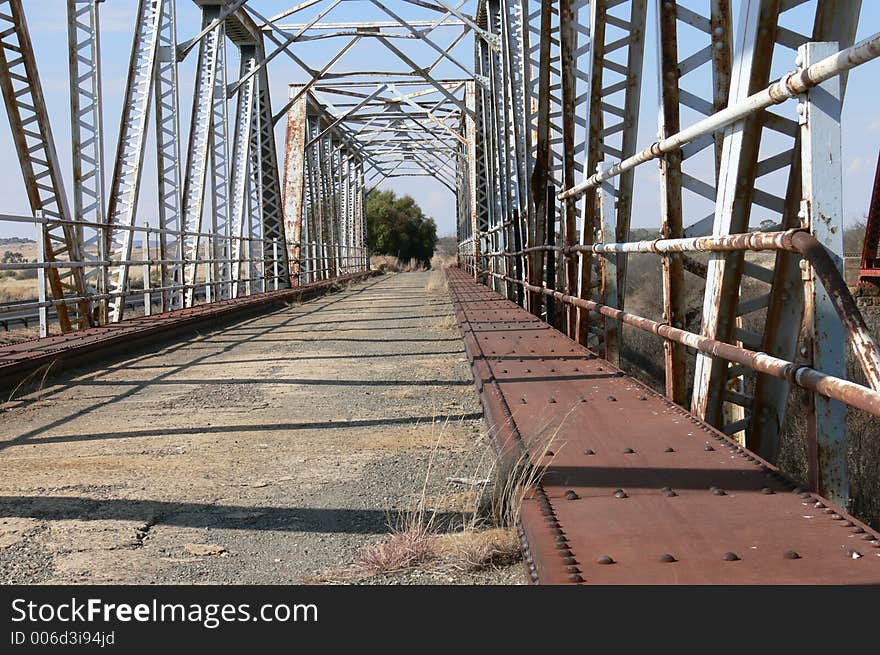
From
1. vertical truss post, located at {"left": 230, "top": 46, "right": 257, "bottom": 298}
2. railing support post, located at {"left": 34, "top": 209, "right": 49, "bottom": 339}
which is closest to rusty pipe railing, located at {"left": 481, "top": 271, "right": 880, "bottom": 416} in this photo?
railing support post, located at {"left": 34, "top": 209, "right": 49, "bottom": 339}

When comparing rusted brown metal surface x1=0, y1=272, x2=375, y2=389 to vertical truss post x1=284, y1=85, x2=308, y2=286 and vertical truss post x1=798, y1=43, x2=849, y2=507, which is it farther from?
vertical truss post x1=284, y1=85, x2=308, y2=286

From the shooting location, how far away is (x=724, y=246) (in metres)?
4.24

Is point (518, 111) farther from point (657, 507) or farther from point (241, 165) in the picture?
point (657, 507)

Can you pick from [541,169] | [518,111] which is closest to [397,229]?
[518,111]

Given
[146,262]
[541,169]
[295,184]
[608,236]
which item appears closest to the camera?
[608,236]

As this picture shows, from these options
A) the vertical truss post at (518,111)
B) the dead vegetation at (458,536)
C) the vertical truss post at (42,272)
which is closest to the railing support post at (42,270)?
the vertical truss post at (42,272)

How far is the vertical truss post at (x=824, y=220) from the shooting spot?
11.2 ft

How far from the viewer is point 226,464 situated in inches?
205

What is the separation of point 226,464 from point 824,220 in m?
3.01

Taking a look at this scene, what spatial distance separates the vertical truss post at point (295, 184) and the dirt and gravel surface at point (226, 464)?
64.1 feet

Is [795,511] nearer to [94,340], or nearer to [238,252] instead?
[94,340]
